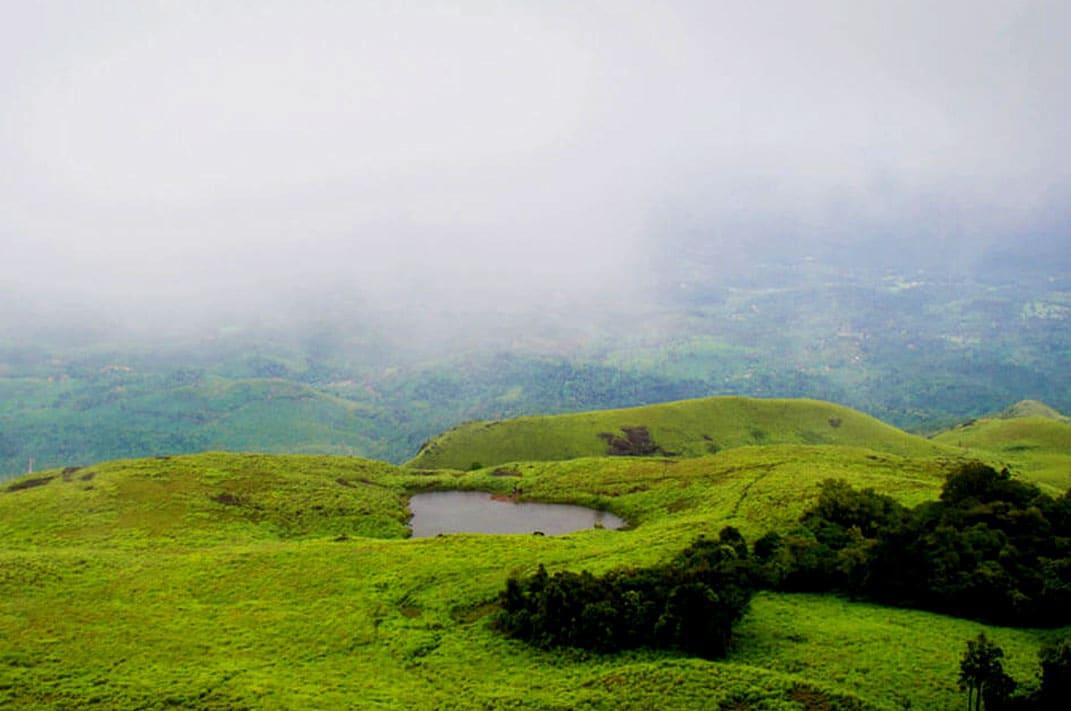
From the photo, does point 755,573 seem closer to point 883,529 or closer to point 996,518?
point 883,529

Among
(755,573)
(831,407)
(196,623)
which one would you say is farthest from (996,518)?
(831,407)

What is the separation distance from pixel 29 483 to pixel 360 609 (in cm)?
5597

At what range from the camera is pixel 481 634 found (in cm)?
5125

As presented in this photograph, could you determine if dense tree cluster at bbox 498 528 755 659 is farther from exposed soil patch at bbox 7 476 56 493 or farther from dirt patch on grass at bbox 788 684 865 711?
exposed soil patch at bbox 7 476 56 493

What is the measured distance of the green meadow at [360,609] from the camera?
41.9 metres

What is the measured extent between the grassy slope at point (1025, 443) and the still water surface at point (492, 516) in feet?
245

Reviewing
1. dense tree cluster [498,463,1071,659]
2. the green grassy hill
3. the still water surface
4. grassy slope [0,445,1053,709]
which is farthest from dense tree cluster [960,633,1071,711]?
the green grassy hill

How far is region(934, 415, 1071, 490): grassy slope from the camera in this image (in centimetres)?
13075

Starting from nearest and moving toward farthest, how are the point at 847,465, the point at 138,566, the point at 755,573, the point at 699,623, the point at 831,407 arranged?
the point at 699,623, the point at 755,573, the point at 138,566, the point at 847,465, the point at 831,407

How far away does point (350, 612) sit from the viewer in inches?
2135

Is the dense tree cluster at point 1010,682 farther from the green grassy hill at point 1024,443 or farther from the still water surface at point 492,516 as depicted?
the green grassy hill at point 1024,443

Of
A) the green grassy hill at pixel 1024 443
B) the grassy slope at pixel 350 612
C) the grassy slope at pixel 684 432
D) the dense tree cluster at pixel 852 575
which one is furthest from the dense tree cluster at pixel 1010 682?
the grassy slope at pixel 684 432

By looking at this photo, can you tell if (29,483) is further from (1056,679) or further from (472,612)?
(1056,679)

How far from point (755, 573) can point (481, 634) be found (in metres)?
21.0
